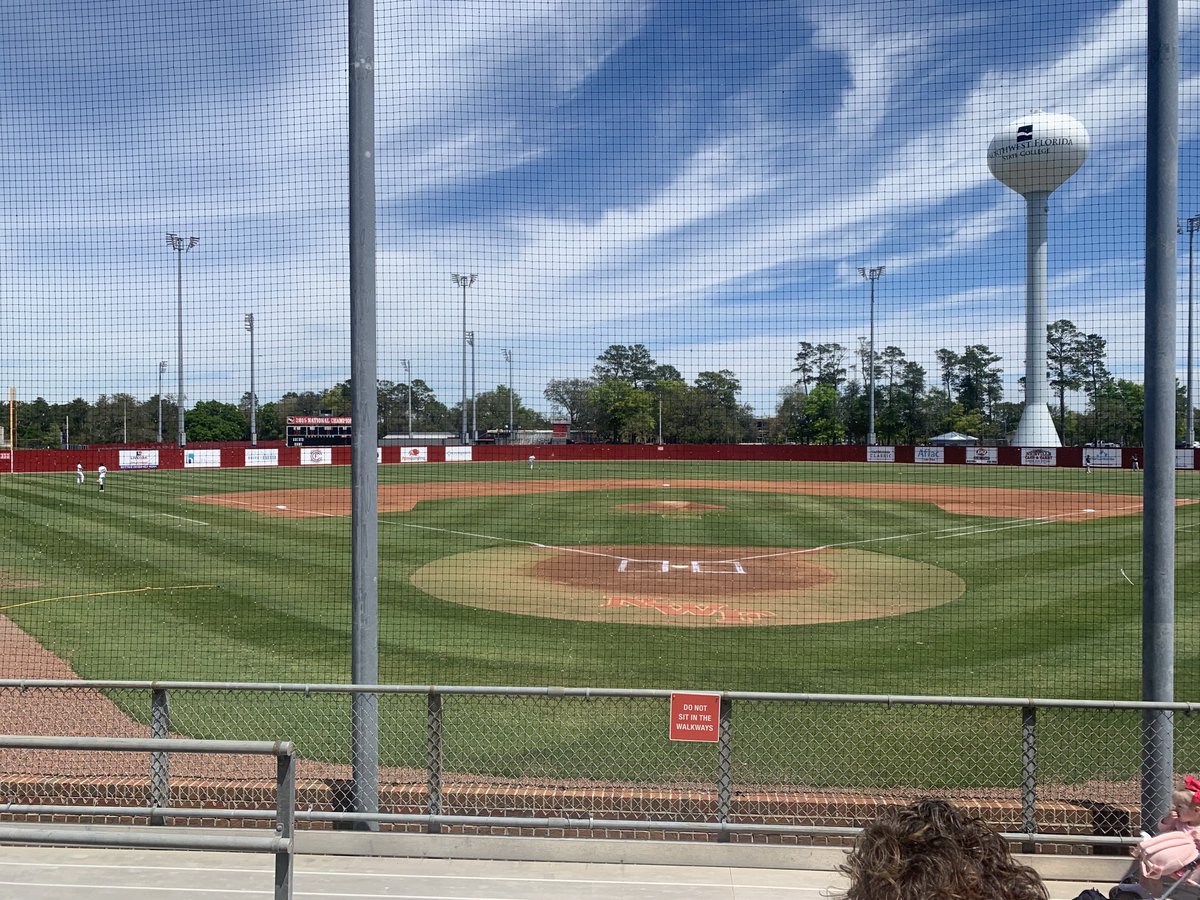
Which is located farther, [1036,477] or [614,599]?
[1036,477]

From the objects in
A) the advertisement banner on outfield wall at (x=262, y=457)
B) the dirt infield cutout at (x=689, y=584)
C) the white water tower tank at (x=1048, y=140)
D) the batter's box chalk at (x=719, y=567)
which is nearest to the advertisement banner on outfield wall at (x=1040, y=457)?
the white water tower tank at (x=1048, y=140)

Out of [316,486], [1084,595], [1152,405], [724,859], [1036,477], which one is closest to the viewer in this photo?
[724,859]

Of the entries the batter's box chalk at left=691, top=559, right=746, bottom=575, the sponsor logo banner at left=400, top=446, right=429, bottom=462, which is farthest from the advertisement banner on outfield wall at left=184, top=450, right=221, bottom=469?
the batter's box chalk at left=691, top=559, right=746, bottom=575

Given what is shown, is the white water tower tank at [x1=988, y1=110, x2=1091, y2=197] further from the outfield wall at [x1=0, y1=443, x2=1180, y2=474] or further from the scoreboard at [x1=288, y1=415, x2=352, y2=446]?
the scoreboard at [x1=288, y1=415, x2=352, y2=446]

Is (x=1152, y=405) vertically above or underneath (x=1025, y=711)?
above

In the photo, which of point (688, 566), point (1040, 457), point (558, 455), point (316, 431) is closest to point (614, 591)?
point (688, 566)

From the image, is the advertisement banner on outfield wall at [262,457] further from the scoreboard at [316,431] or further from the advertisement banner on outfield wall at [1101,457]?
the advertisement banner on outfield wall at [1101,457]

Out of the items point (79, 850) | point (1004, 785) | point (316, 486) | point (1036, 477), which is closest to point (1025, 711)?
point (1004, 785)

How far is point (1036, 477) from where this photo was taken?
40.3m

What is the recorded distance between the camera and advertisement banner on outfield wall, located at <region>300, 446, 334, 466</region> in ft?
158

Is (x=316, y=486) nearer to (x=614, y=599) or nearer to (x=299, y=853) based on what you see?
(x=614, y=599)

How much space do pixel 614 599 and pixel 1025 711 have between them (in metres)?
10.0

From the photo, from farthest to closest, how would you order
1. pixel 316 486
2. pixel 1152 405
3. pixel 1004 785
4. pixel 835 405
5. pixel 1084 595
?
1. pixel 316 486
2. pixel 835 405
3. pixel 1084 595
4. pixel 1004 785
5. pixel 1152 405

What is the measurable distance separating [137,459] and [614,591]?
1397 inches
